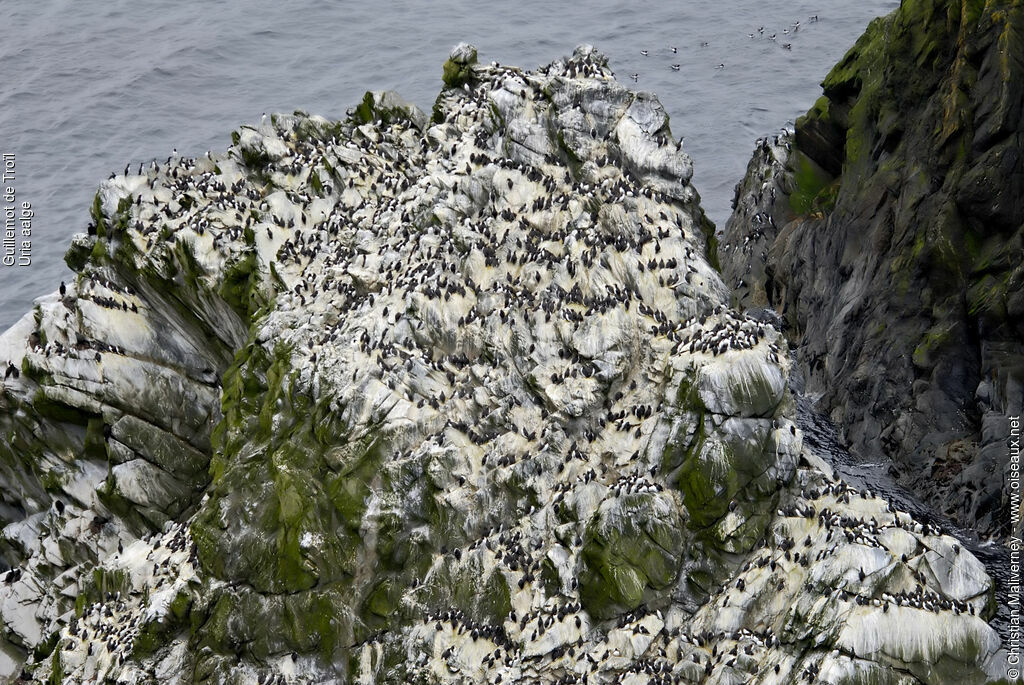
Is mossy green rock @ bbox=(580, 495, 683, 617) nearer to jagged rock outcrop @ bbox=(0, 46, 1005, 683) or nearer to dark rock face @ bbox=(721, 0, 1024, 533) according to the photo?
jagged rock outcrop @ bbox=(0, 46, 1005, 683)

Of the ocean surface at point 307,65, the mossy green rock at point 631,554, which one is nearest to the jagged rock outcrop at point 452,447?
the mossy green rock at point 631,554

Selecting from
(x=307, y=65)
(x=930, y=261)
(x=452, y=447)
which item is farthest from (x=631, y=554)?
(x=307, y=65)

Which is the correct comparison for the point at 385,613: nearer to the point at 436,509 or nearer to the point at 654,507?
the point at 436,509

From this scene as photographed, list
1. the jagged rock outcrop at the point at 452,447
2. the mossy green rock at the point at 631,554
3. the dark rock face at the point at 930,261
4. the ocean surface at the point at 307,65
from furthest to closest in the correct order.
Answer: the ocean surface at the point at 307,65
the dark rock face at the point at 930,261
the mossy green rock at the point at 631,554
the jagged rock outcrop at the point at 452,447

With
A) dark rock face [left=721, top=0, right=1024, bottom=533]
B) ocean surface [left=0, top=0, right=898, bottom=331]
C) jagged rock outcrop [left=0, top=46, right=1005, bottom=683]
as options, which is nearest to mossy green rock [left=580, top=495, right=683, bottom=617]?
jagged rock outcrop [left=0, top=46, right=1005, bottom=683]

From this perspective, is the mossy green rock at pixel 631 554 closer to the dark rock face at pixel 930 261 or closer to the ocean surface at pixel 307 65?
the dark rock face at pixel 930 261

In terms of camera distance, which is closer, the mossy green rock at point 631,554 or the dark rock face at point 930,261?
the mossy green rock at point 631,554

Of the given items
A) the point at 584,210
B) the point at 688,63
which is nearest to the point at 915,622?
the point at 584,210
